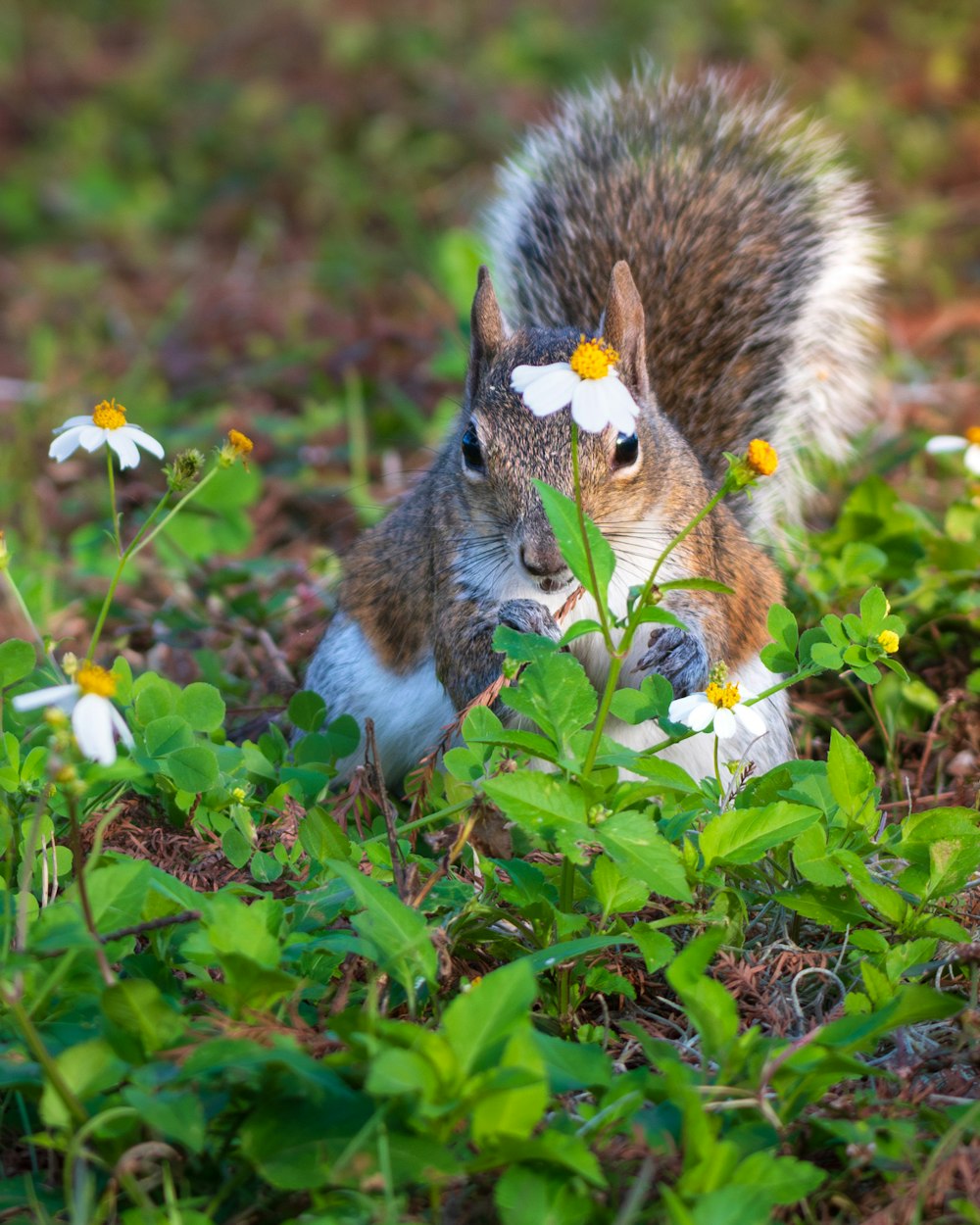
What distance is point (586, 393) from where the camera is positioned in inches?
61.4

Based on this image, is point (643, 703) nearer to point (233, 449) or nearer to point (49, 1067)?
point (233, 449)

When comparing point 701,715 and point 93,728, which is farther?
point 701,715

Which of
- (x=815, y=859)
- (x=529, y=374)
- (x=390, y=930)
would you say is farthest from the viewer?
(x=815, y=859)

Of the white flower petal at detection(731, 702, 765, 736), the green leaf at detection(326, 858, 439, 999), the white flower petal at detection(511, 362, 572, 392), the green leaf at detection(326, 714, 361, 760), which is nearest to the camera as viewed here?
the green leaf at detection(326, 858, 439, 999)

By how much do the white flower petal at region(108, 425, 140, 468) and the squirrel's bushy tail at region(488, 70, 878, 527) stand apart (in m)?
1.19

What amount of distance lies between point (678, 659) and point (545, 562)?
13.1 inches

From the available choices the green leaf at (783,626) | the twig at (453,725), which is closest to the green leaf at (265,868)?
the twig at (453,725)

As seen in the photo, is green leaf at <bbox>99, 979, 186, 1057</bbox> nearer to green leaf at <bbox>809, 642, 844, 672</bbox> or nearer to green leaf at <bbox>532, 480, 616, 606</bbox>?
green leaf at <bbox>532, 480, 616, 606</bbox>

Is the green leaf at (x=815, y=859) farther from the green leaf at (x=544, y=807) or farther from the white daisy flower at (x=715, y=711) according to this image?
the green leaf at (x=544, y=807)

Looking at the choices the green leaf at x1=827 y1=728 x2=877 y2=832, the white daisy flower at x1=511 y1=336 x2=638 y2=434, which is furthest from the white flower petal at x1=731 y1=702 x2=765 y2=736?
the white daisy flower at x1=511 y1=336 x2=638 y2=434

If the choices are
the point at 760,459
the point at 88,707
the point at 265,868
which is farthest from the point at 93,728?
the point at 760,459

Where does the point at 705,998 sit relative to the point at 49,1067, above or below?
below

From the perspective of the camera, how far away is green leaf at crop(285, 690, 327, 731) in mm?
2324

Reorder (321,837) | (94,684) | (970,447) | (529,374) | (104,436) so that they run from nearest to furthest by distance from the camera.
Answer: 1. (94,684)
2. (529,374)
3. (104,436)
4. (321,837)
5. (970,447)
